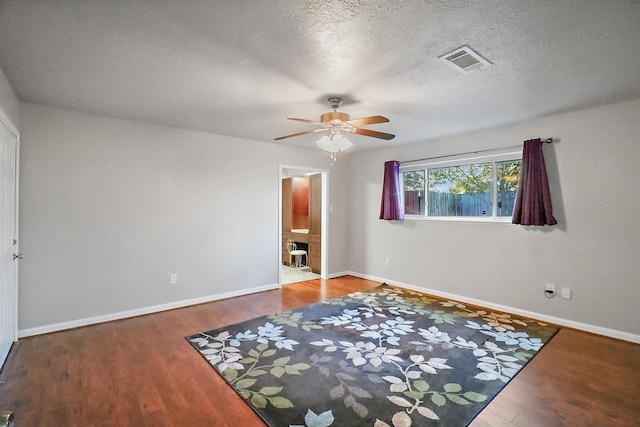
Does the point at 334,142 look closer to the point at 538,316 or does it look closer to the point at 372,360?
the point at 372,360

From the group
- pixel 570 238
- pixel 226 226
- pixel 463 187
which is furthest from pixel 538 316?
pixel 226 226

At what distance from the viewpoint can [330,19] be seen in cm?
174

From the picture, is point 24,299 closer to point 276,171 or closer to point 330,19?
point 276,171

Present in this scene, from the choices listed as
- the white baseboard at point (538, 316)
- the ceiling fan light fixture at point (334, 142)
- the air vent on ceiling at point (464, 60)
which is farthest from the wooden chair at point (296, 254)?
the air vent on ceiling at point (464, 60)

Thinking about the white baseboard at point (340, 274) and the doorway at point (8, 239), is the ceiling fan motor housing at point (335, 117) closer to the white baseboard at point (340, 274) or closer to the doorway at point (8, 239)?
the doorway at point (8, 239)

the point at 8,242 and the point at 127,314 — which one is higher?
the point at 8,242

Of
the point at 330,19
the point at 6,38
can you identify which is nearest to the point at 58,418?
the point at 6,38

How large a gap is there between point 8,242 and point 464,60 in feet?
13.2

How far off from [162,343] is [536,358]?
3427 millimetres

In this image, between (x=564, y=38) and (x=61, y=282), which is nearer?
(x=564, y=38)

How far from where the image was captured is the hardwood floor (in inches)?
74.9

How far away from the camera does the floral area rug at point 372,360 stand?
1.97 m

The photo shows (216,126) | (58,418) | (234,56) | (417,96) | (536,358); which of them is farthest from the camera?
(216,126)

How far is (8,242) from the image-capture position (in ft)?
8.72
